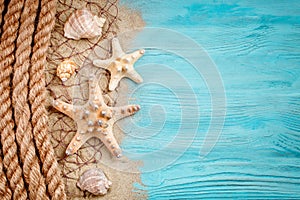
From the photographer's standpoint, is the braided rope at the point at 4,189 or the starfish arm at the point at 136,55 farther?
the starfish arm at the point at 136,55

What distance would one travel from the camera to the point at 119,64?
1.69 meters

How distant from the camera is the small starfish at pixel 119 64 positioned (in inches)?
66.5

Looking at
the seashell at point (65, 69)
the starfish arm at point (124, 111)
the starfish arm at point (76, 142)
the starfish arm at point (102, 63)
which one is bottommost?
the starfish arm at point (76, 142)

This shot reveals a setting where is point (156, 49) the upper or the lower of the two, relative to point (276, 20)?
lower

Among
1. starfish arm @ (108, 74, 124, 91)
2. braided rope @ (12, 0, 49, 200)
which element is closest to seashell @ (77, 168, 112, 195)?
braided rope @ (12, 0, 49, 200)

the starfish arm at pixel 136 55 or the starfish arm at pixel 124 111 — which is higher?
the starfish arm at pixel 136 55

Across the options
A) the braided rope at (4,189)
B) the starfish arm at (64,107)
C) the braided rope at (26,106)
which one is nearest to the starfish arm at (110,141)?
the starfish arm at (64,107)

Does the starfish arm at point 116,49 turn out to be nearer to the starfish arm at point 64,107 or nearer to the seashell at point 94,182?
the starfish arm at point 64,107

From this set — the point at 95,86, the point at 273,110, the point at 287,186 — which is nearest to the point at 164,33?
the point at 95,86

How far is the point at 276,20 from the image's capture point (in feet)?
5.88

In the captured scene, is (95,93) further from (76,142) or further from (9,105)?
(9,105)

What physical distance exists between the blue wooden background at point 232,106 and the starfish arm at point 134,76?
0.03 meters

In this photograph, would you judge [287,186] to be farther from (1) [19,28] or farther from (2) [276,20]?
(1) [19,28]

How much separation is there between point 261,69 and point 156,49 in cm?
38
